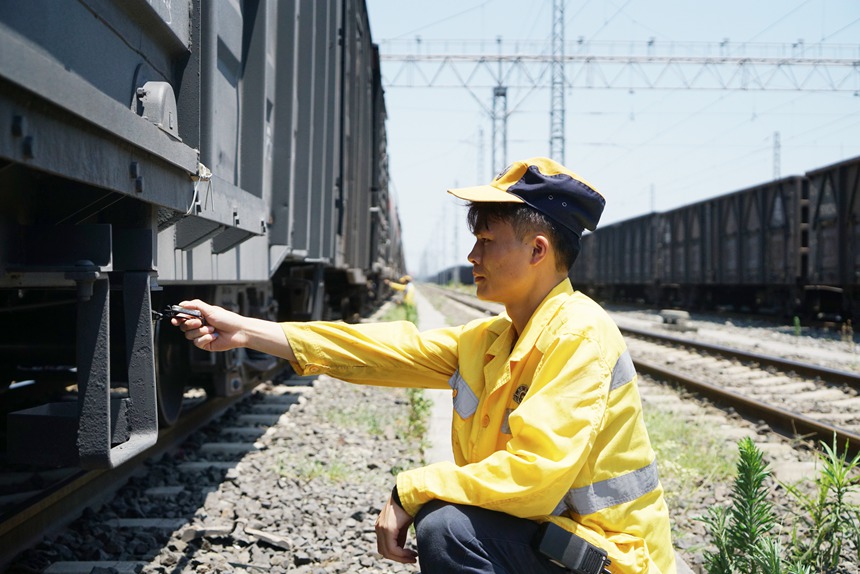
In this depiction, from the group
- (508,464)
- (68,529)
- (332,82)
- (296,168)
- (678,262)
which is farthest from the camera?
(678,262)

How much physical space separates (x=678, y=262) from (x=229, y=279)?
2451cm

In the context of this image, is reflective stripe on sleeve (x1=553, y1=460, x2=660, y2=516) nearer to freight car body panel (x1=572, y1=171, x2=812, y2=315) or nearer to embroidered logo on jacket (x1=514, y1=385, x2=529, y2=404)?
embroidered logo on jacket (x1=514, y1=385, x2=529, y2=404)

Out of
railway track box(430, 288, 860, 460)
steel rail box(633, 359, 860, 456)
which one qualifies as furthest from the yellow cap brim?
railway track box(430, 288, 860, 460)

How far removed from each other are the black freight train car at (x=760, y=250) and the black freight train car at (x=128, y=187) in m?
15.1

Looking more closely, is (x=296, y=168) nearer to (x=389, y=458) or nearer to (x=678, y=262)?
(x=389, y=458)

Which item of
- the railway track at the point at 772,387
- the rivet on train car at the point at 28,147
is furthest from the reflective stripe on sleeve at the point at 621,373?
the railway track at the point at 772,387

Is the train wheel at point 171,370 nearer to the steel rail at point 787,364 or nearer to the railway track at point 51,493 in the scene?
the railway track at point 51,493

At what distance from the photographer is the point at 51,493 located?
12.4ft

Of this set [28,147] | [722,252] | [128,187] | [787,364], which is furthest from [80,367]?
[722,252]

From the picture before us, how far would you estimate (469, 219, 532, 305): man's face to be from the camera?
84.0 inches

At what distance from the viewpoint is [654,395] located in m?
8.13

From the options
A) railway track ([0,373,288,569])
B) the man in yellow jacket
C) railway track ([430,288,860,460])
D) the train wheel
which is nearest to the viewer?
the man in yellow jacket

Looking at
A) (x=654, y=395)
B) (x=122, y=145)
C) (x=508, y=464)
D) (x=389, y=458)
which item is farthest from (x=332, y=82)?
(x=508, y=464)

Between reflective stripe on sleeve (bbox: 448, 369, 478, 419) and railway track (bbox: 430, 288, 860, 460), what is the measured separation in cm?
434
